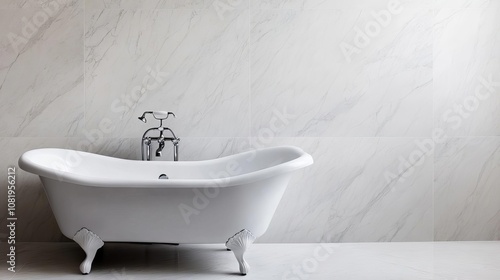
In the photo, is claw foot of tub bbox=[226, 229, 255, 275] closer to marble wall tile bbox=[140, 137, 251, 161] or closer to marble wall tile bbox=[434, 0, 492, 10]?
marble wall tile bbox=[140, 137, 251, 161]

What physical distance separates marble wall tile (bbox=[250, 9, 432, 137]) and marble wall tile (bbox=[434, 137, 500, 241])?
0.95ft

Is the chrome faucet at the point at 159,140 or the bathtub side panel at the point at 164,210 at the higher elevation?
the chrome faucet at the point at 159,140

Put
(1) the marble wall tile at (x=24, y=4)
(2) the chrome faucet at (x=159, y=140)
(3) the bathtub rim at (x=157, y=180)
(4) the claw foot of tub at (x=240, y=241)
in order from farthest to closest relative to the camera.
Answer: (1) the marble wall tile at (x=24, y=4)
(2) the chrome faucet at (x=159, y=140)
(4) the claw foot of tub at (x=240, y=241)
(3) the bathtub rim at (x=157, y=180)

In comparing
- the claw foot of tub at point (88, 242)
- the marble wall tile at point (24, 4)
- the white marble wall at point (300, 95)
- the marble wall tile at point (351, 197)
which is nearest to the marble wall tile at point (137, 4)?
the white marble wall at point (300, 95)

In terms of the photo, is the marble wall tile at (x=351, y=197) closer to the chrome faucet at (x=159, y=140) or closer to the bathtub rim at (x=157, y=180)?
Answer: the chrome faucet at (x=159, y=140)

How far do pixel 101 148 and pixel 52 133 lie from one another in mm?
310

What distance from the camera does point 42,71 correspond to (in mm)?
3090

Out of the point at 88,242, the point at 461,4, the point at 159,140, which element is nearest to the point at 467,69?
the point at 461,4

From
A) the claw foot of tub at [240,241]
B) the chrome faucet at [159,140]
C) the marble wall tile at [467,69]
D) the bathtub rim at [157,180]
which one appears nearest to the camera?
the bathtub rim at [157,180]

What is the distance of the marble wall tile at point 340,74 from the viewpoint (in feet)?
10.3

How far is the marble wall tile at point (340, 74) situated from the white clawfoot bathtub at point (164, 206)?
2.50 feet

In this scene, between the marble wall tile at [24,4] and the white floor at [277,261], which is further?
the marble wall tile at [24,4]

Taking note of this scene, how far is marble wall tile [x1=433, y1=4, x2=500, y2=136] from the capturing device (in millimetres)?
3172

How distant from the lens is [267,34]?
10.3 feet
